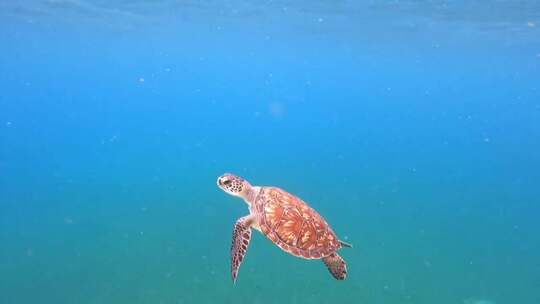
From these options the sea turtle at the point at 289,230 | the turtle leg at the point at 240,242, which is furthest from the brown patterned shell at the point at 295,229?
the turtle leg at the point at 240,242

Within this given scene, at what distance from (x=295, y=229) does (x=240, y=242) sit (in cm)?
67

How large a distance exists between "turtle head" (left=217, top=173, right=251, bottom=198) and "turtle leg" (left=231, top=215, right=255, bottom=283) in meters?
0.54

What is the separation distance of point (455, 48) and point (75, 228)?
38.2m

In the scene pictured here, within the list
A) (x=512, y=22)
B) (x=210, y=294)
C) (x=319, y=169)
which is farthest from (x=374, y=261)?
(x=512, y=22)

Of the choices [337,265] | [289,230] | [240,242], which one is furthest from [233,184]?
[337,265]

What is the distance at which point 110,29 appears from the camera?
124ft

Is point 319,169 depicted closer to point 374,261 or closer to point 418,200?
point 418,200

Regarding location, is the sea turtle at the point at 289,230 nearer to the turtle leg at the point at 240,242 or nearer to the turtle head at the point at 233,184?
the turtle leg at the point at 240,242

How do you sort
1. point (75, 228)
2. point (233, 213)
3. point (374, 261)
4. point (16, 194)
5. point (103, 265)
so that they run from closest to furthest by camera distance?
point (103, 265) < point (374, 261) < point (75, 228) < point (233, 213) < point (16, 194)

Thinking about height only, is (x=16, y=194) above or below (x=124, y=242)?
below

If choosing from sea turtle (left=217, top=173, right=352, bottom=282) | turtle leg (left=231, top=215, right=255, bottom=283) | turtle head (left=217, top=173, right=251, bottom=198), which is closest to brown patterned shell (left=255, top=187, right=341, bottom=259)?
sea turtle (left=217, top=173, right=352, bottom=282)

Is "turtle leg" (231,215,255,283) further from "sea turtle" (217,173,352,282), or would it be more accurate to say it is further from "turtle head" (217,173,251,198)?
"turtle head" (217,173,251,198)

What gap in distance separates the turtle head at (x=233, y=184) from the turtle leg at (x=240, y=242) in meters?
0.54

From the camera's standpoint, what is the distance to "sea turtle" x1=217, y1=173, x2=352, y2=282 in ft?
15.5
